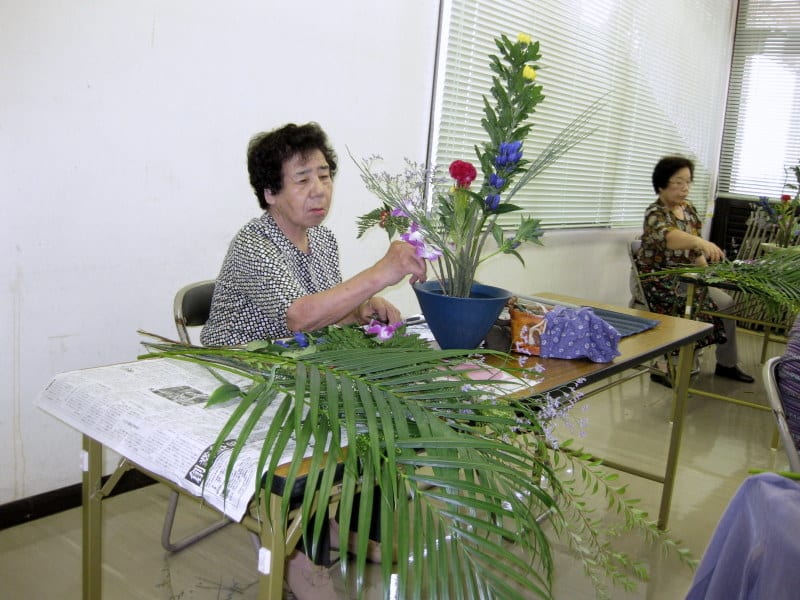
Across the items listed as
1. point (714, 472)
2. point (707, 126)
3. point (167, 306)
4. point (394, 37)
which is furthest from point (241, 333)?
point (707, 126)

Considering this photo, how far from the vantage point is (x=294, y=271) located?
6.91 ft

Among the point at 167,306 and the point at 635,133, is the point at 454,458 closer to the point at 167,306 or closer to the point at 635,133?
the point at 167,306

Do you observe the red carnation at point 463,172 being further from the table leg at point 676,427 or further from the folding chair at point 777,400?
the table leg at point 676,427

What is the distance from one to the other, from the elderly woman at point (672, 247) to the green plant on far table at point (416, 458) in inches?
130

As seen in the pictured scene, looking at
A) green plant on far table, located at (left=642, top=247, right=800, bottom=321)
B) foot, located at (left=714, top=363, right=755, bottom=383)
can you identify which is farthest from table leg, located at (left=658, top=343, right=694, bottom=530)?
foot, located at (left=714, top=363, right=755, bottom=383)

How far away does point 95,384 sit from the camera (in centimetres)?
141

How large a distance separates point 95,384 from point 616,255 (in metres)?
4.94

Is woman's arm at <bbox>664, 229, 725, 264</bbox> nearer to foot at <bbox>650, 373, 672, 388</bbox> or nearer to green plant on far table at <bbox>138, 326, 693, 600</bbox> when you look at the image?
foot at <bbox>650, 373, 672, 388</bbox>

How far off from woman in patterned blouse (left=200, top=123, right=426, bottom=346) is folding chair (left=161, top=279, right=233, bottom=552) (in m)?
0.07

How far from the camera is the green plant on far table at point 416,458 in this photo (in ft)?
3.20

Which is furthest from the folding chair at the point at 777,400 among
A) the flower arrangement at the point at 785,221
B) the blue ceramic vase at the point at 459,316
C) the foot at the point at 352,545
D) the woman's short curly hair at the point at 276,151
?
the flower arrangement at the point at 785,221

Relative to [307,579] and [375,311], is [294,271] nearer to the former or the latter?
[375,311]

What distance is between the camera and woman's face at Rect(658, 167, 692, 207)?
4.50 m

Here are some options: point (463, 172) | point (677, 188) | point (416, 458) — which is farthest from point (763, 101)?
point (416, 458)
